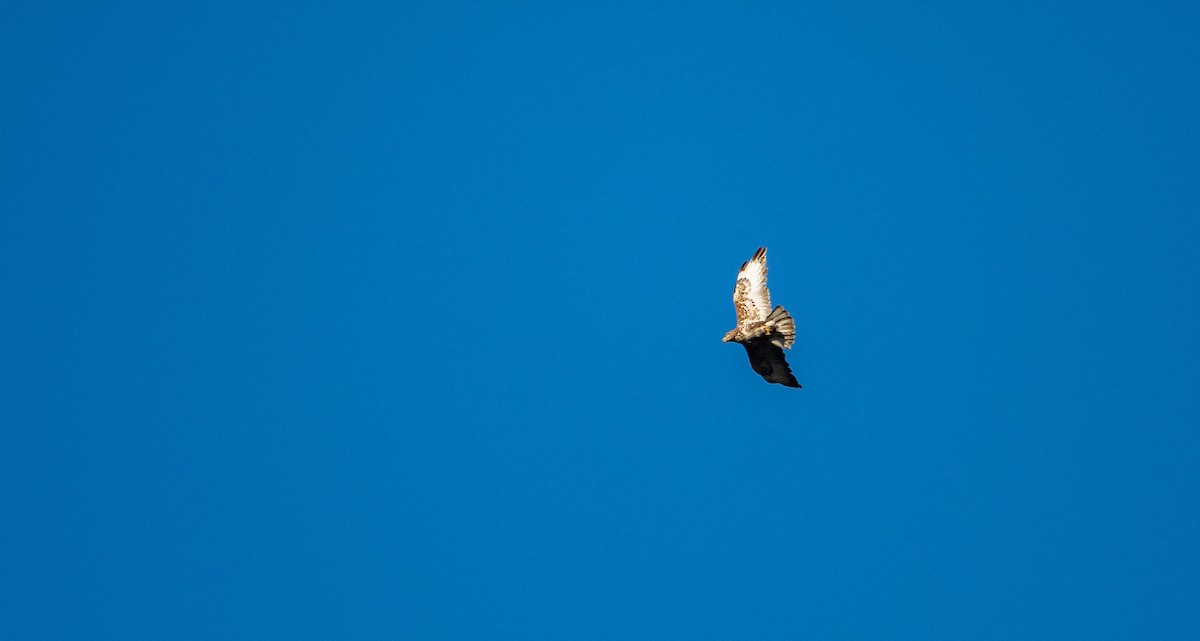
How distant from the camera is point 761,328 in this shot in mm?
25688

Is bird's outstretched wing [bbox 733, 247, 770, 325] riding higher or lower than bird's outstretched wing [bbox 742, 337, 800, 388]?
higher

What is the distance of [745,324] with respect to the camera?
2672cm

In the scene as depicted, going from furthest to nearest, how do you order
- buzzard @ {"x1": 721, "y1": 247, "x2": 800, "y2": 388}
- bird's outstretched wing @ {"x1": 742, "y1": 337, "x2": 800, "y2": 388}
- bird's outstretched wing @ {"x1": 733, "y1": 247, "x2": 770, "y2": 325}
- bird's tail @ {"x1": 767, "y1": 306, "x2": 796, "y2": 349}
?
bird's outstretched wing @ {"x1": 733, "y1": 247, "x2": 770, "y2": 325} < bird's outstretched wing @ {"x1": 742, "y1": 337, "x2": 800, "y2": 388} < buzzard @ {"x1": 721, "y1": 247, "x2": 800, "y2": 388} < bird's tail @ {"x1": 767, "y1": 306, "x2": 796, "y2": 349}

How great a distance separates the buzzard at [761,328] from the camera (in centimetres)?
2542

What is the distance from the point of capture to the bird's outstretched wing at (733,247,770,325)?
2742 cm

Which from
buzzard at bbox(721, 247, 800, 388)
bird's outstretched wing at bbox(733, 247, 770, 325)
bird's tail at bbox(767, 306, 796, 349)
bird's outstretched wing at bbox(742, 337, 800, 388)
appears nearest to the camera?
bird's tail at bbox(767, 306, 796, 349)

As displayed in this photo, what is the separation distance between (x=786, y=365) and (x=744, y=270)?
10.5ft

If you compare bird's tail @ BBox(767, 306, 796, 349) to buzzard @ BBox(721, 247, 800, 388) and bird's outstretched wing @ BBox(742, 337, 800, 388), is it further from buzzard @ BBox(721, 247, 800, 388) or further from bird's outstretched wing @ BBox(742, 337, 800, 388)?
bird's outstretched wing @ BBox(742, 337, 800, 388)

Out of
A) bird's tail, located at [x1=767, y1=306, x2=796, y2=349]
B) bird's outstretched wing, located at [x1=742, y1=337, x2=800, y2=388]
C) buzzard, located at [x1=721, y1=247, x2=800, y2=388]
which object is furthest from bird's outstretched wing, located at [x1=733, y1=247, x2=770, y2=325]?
bird's tail, located at [x1=767, y1=306, x2=796, y2=349]

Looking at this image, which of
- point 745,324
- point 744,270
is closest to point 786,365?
point 745,324

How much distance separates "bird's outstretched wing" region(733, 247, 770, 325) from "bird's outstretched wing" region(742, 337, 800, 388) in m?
1.02

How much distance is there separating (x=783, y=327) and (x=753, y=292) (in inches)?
105

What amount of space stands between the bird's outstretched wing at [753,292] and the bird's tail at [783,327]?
5.24 ft

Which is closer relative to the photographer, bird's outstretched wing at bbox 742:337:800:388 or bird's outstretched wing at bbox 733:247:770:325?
bird's outstretched wing at bbox 742:337:800:388
